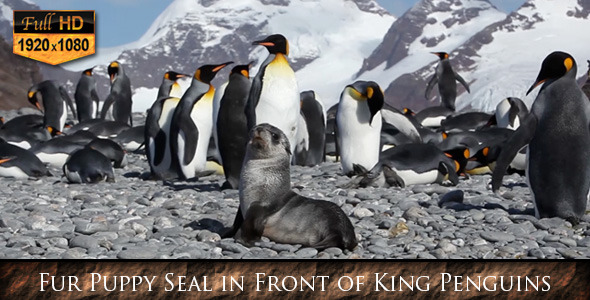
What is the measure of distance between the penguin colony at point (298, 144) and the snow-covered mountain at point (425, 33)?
424 ft

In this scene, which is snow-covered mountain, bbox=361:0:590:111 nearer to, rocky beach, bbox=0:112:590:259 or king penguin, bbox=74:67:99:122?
king penguin, bbox=74:67:99:122

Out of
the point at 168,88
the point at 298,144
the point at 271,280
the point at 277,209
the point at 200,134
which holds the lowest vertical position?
the point at 168,88

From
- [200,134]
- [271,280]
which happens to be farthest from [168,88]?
[271,280]

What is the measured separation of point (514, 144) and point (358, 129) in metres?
2.56

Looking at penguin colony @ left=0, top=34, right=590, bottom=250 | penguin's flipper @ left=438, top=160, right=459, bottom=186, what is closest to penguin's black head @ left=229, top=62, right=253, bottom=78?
penguin colony @ left=0, top=34, right=590, bottom=250

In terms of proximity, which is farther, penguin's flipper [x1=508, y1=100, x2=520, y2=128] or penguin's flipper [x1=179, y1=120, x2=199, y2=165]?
penguin's flipper [x1=508, y1=100, x2=520, y2=128]

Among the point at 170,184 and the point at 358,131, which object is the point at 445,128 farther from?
the point at 170,184

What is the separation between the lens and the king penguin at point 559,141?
4.30m

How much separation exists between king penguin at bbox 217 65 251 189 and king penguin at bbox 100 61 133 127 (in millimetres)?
7188

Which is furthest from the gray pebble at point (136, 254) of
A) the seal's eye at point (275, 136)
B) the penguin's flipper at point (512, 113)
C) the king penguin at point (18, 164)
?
the penguin's flipper at point (512, 113)

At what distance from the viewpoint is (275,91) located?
634 centimetres

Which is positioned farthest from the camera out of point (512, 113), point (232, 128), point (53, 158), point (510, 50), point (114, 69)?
point (510, 50)

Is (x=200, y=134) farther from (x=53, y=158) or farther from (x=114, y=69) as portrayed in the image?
(x=114, y=69)

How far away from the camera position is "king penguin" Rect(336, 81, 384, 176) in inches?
265
